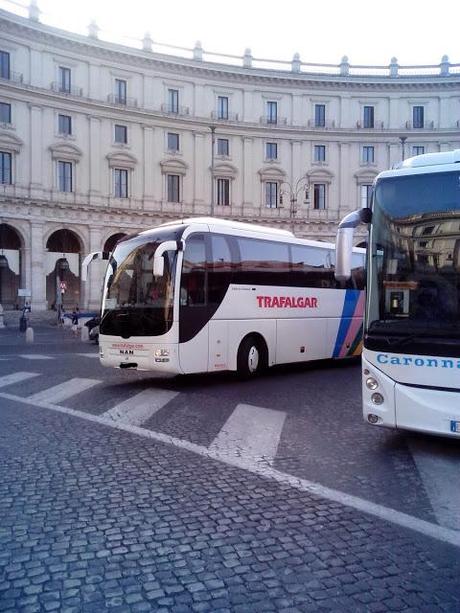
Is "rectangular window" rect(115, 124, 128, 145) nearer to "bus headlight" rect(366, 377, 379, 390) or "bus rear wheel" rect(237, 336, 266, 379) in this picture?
"bus rear wheel" rect(237, 336, 266, 379)

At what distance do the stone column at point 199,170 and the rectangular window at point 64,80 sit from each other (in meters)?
11.2

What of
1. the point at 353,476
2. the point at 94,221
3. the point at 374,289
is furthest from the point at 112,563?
the point at 94,221

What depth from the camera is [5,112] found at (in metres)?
42.3

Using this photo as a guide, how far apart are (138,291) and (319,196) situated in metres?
45.7

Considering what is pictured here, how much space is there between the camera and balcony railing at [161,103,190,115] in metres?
49.4

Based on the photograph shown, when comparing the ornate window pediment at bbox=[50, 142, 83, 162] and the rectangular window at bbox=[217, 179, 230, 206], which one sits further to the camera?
the rectangular window at bbox=[217, 179, 230, 206]

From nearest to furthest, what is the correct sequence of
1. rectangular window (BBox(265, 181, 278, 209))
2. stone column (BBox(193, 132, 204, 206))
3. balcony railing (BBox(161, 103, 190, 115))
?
1. balcony railing (BBox(161, 103, 190, 115))
2. stone column (BBox(193, 132, 204, 206))
3. rectangular window (BBox(265, 181, 278, 209))

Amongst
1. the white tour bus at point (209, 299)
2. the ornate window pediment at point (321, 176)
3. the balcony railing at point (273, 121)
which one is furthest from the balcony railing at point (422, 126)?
the white tour bus at point (209, 299)

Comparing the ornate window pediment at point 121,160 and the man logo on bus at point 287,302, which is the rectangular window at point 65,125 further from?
the man logo on bus at point 287,302

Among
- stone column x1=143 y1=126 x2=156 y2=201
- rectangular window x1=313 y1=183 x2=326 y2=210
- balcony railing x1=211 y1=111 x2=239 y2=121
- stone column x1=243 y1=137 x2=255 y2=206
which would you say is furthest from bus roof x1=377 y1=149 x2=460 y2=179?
rectangular window x1=313 y1=183 x2=326 y2=210

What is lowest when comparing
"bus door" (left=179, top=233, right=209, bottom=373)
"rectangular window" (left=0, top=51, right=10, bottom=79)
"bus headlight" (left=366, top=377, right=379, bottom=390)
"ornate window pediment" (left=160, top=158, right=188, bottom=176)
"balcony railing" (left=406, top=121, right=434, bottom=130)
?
"bus headlight" (left=366, top=377, right=379, bottom=390)

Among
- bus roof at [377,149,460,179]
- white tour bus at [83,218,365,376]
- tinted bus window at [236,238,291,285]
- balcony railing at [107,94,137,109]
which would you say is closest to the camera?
bus roof at [377,149,460,179]

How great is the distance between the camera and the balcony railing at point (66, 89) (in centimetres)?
4444

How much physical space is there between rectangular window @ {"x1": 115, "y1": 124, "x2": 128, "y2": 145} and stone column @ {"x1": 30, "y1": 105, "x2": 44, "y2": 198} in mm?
6336
